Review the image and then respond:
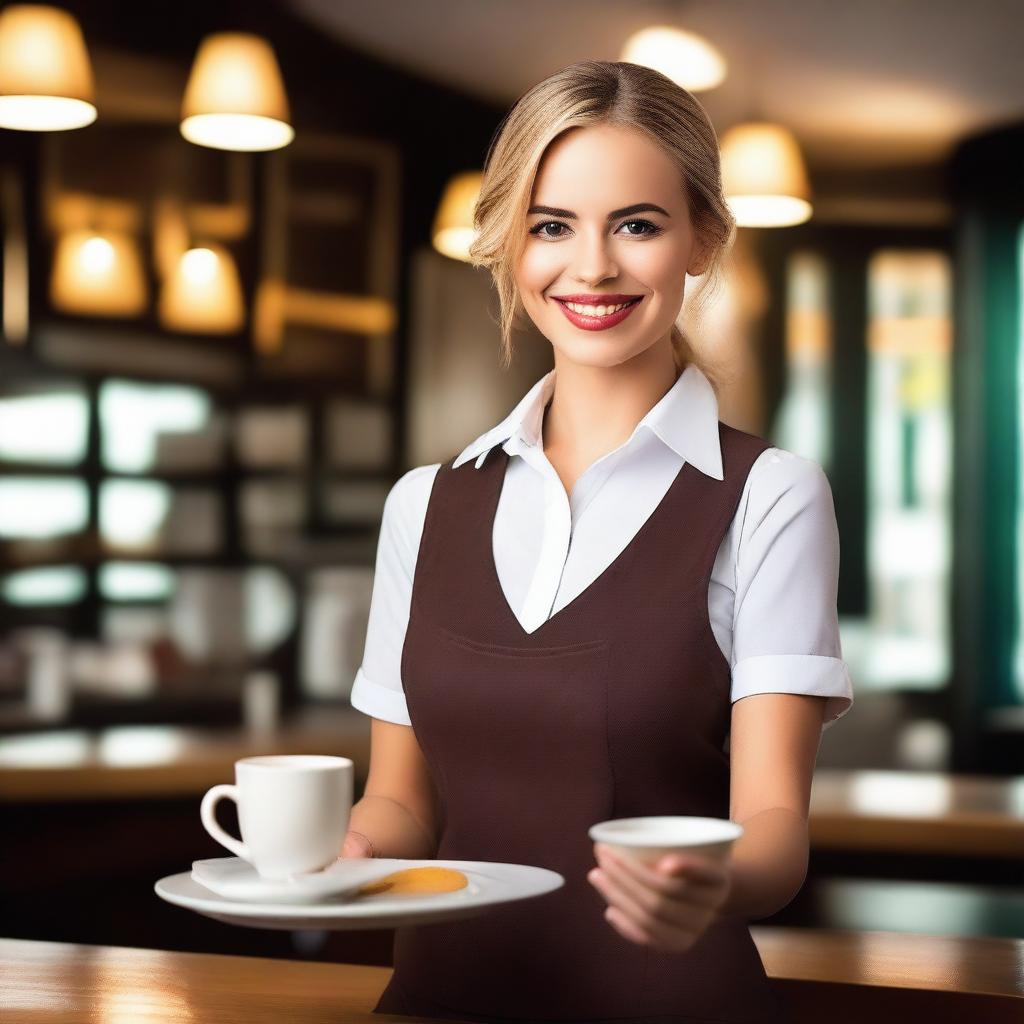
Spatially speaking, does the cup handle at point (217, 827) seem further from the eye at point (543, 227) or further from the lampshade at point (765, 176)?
the lampshade at point (765, 176)

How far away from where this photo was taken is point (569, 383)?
152cm

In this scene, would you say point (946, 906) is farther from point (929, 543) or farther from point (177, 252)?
point (177, 252)

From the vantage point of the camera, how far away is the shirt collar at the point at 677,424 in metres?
1.41

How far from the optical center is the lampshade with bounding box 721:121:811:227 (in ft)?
11.9

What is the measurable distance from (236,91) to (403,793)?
2179 mm

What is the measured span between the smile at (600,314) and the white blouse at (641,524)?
10cm

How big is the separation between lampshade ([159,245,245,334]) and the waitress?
3.29 meters

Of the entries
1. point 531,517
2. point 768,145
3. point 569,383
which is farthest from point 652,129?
point 768,145

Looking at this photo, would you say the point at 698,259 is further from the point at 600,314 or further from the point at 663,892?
the point at 663,892

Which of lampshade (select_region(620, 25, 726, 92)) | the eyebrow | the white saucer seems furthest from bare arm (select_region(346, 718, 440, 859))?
lampshade (select_region(620, 25, 726, 92))

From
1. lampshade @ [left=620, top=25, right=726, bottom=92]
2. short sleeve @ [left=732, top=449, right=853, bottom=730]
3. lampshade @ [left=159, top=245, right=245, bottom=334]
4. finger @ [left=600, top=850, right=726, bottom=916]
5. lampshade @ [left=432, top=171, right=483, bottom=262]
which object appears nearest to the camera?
finger @ [left=600, top=850, right=726, bottom=916]

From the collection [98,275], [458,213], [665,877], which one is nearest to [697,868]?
[665,877]

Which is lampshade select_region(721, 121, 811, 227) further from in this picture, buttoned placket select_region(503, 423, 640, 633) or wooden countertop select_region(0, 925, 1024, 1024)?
buttoned placket select_region(503, 423, 640, 633)

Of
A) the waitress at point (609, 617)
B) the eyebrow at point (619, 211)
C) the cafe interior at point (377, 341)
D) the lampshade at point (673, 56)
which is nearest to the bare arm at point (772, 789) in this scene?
the waitress at point (609, 617)
